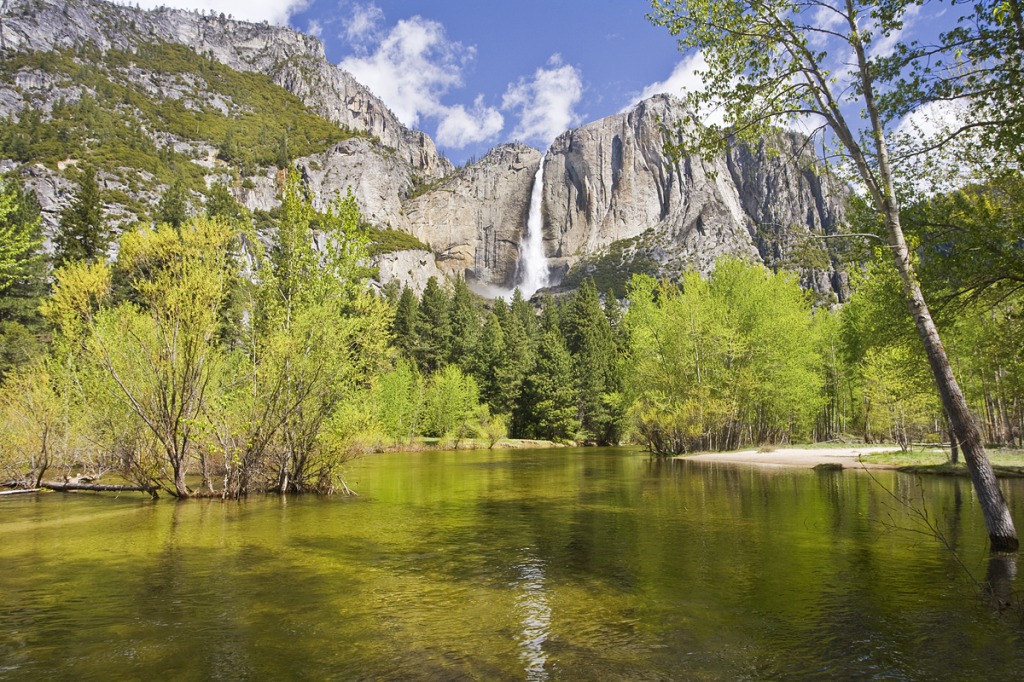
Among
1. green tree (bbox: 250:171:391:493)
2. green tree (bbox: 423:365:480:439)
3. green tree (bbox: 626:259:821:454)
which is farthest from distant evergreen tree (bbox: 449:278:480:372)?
green tree (bbox: 250:171:391:493)

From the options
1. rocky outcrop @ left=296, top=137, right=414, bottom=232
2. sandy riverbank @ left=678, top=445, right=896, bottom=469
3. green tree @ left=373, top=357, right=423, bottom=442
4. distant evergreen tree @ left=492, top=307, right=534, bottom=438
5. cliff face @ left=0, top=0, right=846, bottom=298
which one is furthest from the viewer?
rocky outcrop @ left=296, top=137, right=414, bottom=232

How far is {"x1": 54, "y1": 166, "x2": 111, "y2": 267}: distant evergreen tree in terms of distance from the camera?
4991 cm

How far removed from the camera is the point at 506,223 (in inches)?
6978

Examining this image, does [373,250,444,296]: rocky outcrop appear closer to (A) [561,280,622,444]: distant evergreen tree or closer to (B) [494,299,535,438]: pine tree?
(A) [561,280,622,444]: distant evergreen tree

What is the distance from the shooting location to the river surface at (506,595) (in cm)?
574

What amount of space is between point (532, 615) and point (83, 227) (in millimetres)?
59565

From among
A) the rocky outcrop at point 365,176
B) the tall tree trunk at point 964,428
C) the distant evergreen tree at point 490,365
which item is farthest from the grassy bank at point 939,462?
the rocky outcrop at point 365,176

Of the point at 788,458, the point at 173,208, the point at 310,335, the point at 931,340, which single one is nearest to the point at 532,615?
the point at 931,340

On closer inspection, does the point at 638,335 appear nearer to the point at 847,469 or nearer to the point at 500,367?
the point at 847,469

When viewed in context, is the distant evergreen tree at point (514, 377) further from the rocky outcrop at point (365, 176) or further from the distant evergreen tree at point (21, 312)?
the rocky outcrop at point (365, 176)

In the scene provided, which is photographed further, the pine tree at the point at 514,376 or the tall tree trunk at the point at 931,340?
the pine tree at the point at 514,376

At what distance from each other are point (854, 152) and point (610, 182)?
17394 centimetres

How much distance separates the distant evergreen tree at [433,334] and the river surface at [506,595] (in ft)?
215

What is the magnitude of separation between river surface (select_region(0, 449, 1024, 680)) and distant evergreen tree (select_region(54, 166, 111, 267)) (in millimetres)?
43618
